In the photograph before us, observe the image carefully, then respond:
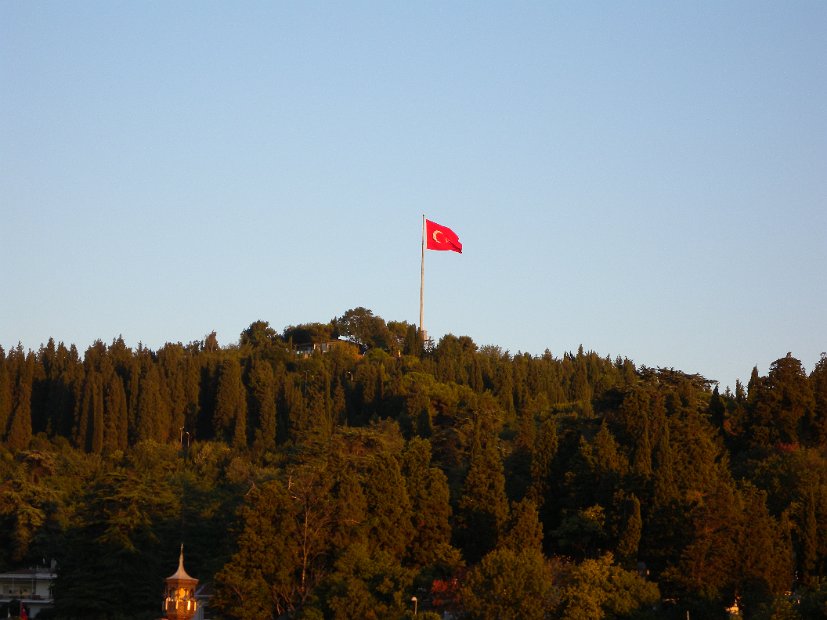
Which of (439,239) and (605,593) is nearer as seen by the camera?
(605,593)

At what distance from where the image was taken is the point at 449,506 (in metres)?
51.7

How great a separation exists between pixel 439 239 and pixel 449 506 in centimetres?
3275

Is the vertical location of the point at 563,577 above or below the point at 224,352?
below

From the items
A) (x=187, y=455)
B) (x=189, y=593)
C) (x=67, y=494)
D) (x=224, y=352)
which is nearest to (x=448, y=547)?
(x=189, y=593)

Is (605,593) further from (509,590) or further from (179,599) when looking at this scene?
(179,599)

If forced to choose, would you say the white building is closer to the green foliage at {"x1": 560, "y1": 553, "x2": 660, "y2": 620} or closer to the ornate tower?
the ornate tower

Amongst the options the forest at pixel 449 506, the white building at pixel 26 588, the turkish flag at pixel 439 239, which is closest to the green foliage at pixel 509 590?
the forest at pixel 449 506

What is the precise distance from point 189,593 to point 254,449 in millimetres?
35286

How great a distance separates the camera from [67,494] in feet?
222

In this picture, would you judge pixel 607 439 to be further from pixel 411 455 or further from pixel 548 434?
pixel 411 455

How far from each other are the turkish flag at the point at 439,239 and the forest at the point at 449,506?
8059 millimetres

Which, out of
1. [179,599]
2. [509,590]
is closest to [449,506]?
[509,590]

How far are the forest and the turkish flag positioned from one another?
26.4ft

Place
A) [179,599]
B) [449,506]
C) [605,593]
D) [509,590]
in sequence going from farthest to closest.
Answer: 1. [449,506]
2. [605,593]
3. [509,590]
4. [179,599]
